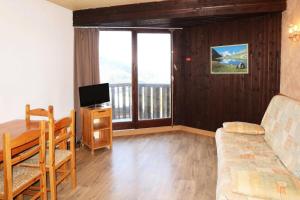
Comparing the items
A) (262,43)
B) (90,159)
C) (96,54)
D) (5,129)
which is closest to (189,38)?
(262,43)

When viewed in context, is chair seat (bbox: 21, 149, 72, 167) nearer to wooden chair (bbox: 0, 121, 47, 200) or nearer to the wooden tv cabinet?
wooden chair (bbox: 0, 121, 47, 200)

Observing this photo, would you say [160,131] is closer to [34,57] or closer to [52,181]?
[34,57]

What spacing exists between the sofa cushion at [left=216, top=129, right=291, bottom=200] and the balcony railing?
2.44 meters

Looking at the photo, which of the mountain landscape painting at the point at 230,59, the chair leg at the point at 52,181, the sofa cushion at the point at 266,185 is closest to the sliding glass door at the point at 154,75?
the mountain landscape painting at the point at 230,59

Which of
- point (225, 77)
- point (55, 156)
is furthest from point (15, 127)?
point (225, 77)

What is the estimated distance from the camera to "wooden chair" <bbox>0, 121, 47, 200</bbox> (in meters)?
2.15

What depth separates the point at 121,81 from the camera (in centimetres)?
572

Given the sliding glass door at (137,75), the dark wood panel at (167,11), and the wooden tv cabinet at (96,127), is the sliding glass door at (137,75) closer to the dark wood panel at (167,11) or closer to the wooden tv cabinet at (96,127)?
the dark wood panel at (167,11)

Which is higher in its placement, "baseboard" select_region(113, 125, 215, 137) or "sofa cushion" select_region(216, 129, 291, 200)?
"sofa cushion" select_region(216, 129, 291, 200)

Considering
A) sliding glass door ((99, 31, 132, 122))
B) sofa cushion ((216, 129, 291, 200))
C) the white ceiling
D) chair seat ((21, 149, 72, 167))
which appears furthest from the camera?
sliding glass door ((99, 31, 132, 122))

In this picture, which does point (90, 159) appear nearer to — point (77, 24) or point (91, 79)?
point (91, 79)

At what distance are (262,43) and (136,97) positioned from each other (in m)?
2.56

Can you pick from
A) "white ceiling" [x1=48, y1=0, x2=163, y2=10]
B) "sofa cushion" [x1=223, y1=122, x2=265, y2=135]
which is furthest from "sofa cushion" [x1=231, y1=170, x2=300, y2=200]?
"white ceiling" [x1=48, y1=0, x2=163, y2=10]

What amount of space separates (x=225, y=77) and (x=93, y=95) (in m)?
2.43
